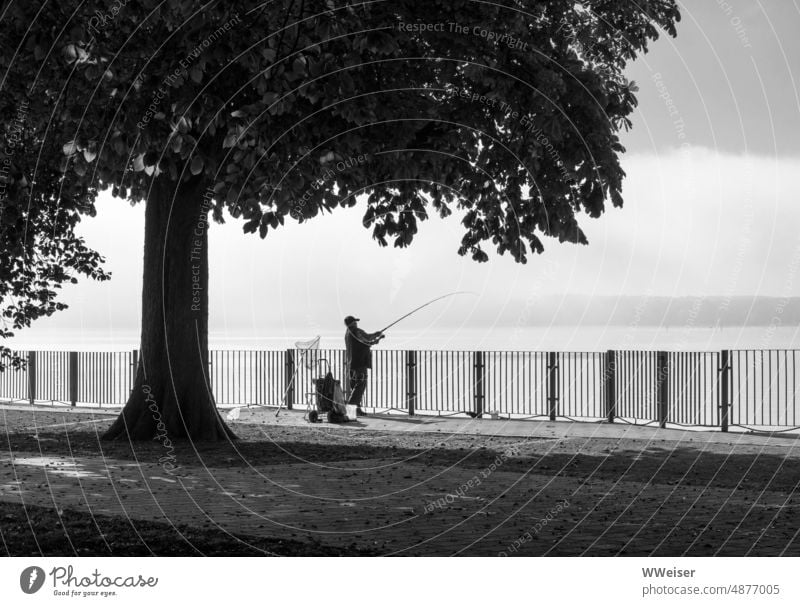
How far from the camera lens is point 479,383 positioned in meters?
23.9

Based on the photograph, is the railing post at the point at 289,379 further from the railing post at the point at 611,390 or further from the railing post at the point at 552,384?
the railing post at the point at 611,390

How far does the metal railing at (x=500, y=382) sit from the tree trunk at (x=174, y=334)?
2.37 metres

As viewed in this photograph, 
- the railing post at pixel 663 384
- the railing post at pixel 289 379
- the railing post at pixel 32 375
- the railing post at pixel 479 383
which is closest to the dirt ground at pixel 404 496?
the railing post at pixel 663 384

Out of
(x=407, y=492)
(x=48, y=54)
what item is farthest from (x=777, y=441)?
(x=48, y=54)

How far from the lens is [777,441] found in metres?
18.1

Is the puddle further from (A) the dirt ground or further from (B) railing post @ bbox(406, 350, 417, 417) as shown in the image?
(B) railing post @ bbox(406, 350, 417, 417)

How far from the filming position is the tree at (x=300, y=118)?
12523mm

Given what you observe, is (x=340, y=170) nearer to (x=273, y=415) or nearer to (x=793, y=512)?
(x=793, y=512)

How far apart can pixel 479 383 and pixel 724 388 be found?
19.2ft

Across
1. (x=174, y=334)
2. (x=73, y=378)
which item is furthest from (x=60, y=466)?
(x=73, y=378)

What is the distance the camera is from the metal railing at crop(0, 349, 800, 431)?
20.5m

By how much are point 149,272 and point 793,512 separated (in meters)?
12.5

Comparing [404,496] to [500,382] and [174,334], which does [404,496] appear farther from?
[500,382]

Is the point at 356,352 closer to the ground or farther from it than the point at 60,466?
farther from it
